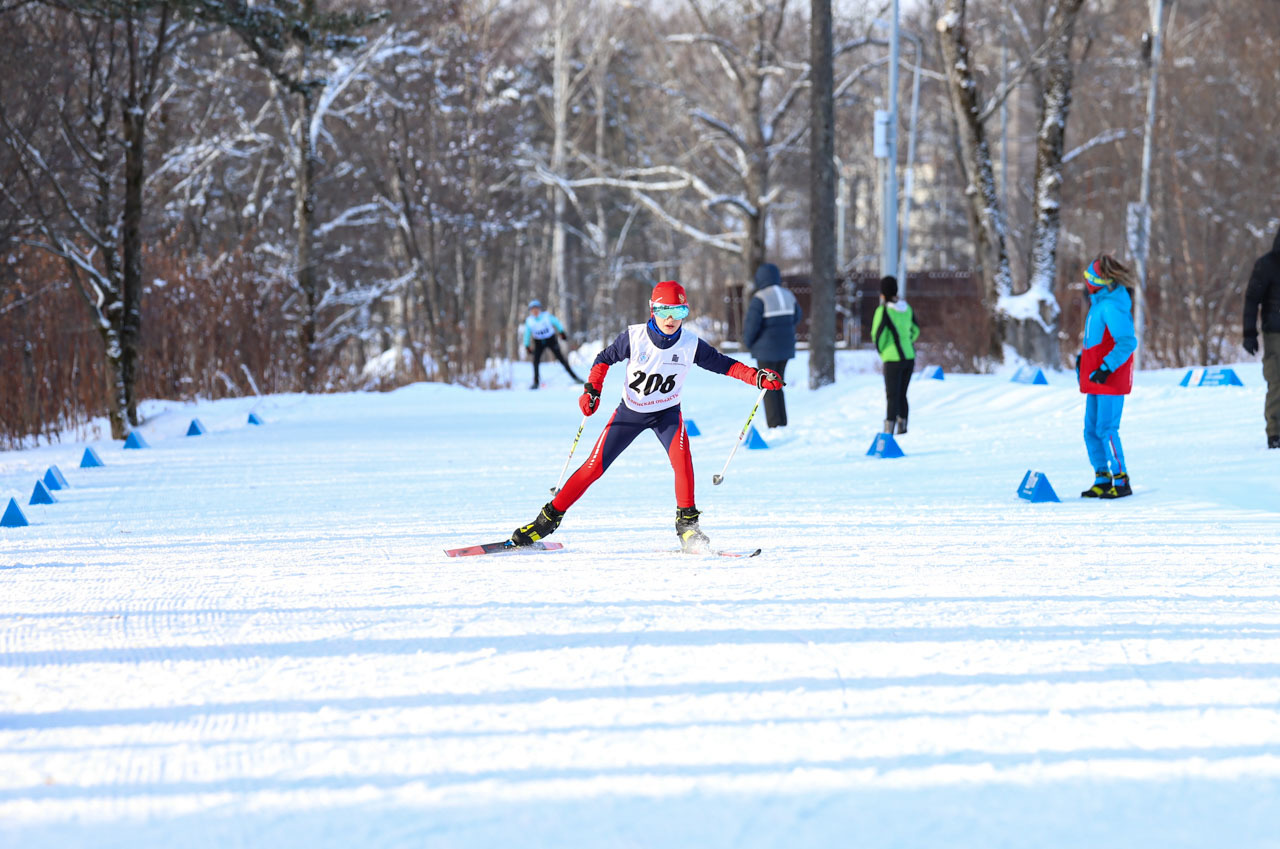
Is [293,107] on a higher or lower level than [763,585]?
higher

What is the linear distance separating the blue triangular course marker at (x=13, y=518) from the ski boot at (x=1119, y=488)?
714 centimetres

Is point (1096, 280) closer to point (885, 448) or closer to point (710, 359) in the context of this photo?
point (710, 359)

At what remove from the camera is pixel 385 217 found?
31938 millimetres

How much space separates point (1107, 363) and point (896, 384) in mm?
4658

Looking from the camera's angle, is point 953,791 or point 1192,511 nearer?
point 953,791

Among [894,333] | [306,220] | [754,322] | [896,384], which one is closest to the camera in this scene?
[894,333]

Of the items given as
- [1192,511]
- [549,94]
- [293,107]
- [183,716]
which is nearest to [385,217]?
[293,107]

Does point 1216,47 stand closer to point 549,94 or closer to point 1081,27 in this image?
point 1081,27

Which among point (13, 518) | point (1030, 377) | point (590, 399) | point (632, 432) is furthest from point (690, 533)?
point (1030, 377)

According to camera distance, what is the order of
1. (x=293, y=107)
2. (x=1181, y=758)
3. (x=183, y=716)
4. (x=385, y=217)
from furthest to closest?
(x=385, y=217) → (x=293, y=107) → (x=183, y=716) → (x=1181, y=758)

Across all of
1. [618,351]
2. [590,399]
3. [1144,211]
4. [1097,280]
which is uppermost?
[1144,211]

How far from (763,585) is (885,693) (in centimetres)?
178

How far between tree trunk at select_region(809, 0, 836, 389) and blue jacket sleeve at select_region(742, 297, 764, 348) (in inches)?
201

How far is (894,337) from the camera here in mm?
13039
